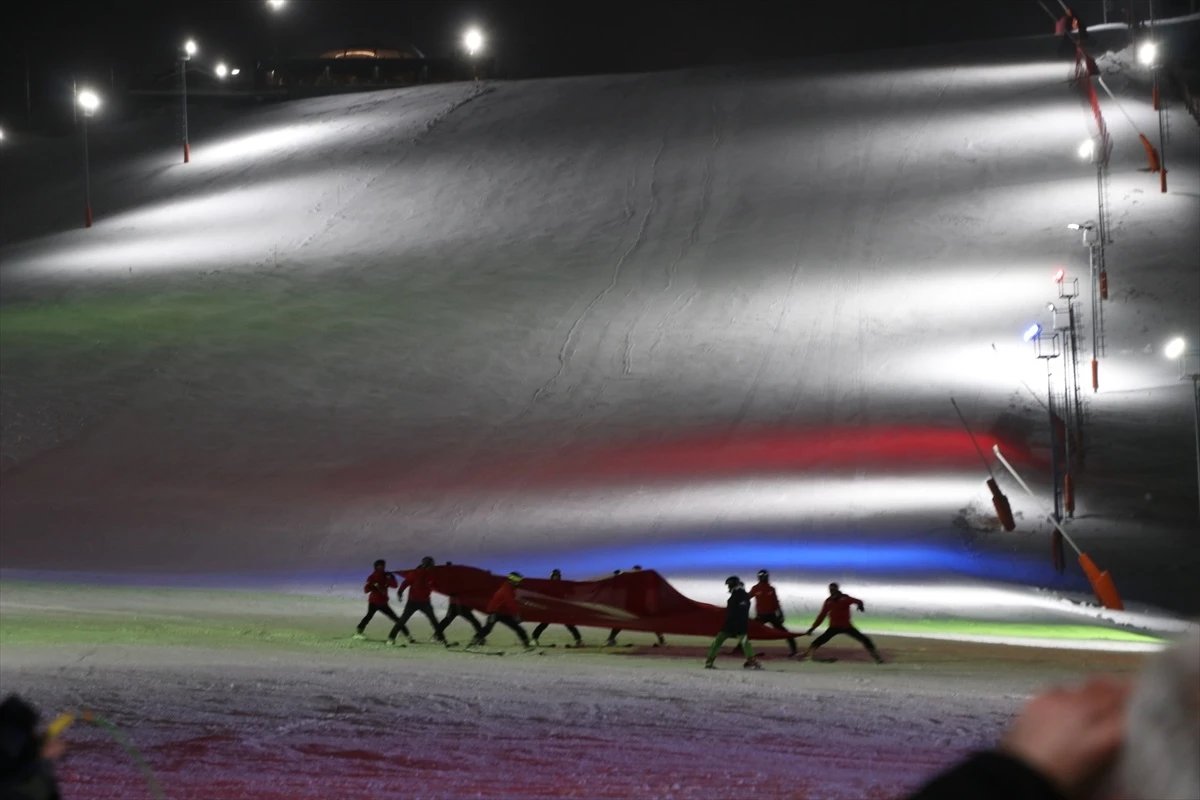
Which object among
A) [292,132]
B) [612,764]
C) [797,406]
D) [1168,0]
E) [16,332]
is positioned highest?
[1168,0]

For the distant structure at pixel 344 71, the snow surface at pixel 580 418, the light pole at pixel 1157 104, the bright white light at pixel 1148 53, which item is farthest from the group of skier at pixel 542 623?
the distant structure at pixel 344 71

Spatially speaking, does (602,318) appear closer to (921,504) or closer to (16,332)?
(921,504)

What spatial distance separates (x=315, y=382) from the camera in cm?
2158

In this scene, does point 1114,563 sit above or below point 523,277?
below

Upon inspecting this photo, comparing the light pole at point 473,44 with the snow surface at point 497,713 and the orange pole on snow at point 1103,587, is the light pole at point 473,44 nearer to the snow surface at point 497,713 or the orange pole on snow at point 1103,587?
the orange pole on snow at point 1103,587

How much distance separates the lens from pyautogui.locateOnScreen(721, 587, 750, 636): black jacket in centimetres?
1038

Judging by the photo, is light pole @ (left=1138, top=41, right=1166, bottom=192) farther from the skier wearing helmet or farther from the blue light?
the skier wearing helmet

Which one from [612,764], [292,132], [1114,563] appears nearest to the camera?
[612,764]

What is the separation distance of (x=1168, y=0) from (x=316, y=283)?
84.2 ft

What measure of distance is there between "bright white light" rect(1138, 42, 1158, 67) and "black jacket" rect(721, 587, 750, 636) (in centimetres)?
2225

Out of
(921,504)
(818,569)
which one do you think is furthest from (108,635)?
(921,504)

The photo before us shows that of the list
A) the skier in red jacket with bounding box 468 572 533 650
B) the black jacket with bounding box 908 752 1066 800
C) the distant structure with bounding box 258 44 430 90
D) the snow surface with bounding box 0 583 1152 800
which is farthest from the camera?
the distant structure with bounding box 258 44 430 90

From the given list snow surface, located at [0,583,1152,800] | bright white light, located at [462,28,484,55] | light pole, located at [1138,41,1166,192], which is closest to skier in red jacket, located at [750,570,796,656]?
snow surface, located at [0,583,1152,800]

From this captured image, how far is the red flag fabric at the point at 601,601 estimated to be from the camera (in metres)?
12.2
